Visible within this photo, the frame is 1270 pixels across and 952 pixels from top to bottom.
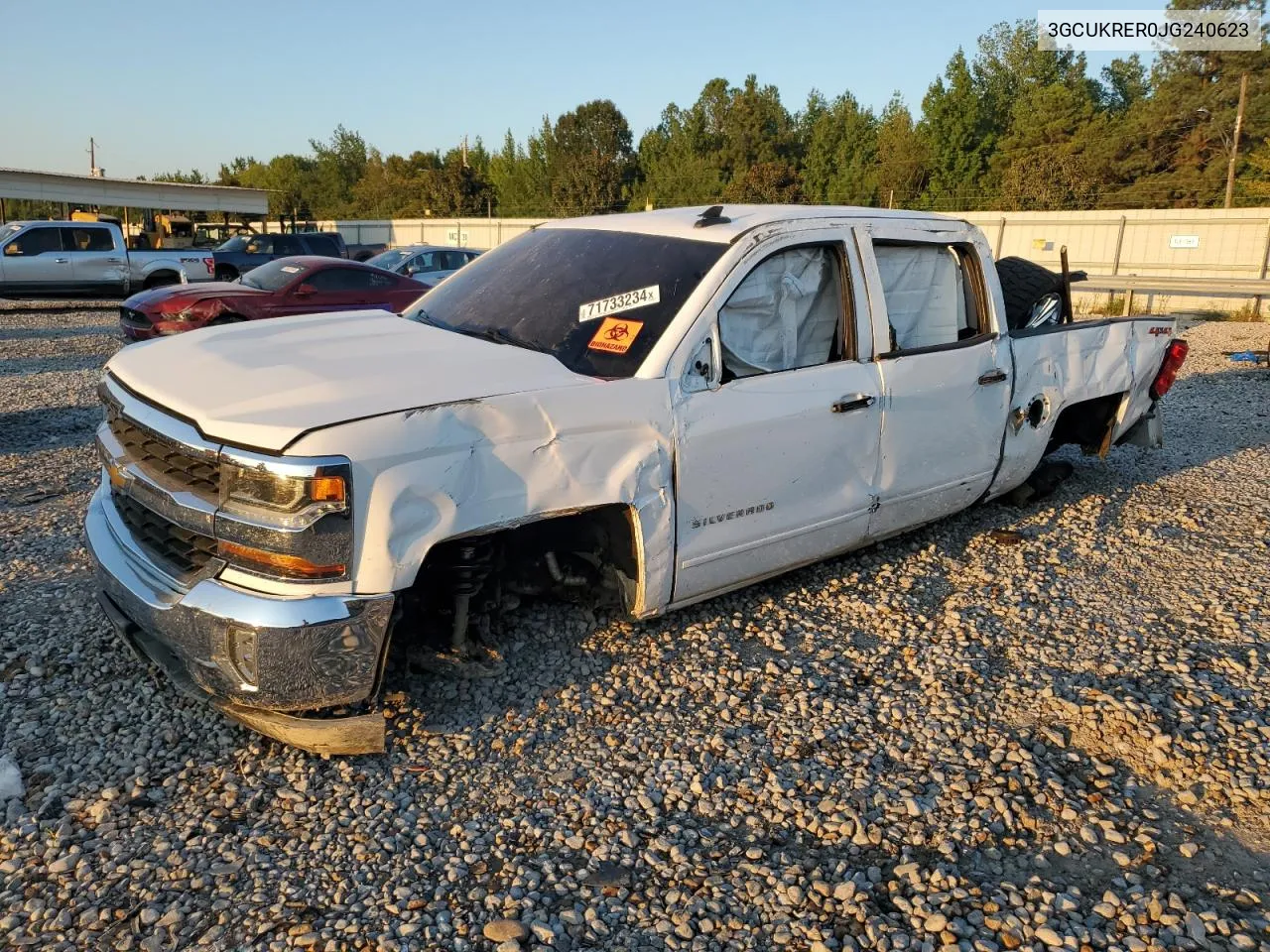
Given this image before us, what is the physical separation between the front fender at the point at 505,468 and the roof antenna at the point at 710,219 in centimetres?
101

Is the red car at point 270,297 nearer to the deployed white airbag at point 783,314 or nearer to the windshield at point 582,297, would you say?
the windshield at point 582,297

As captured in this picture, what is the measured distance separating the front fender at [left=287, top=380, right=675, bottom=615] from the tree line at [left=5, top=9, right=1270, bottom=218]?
40.1 m

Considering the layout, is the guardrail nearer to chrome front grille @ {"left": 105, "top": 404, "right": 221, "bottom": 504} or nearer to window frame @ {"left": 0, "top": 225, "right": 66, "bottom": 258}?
chrome front grille @ {"left": 105, "top": 404, "right": 221, "bottom": 504}

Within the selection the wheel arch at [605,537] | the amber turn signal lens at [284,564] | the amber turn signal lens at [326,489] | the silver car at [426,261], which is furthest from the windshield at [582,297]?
the silver car at [426,261]

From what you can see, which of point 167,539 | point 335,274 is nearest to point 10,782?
point 167,539

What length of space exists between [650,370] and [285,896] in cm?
203

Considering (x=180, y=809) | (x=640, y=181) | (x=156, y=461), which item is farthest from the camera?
(x=640, y=181)

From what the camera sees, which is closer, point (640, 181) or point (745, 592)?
point (745, 592)

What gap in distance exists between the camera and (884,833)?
2771 millimetres

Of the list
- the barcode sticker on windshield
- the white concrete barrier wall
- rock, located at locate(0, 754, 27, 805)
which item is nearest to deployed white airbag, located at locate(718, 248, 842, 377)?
the barcode sticker on windshield

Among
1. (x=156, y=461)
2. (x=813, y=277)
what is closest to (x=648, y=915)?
(x=156, y=461)

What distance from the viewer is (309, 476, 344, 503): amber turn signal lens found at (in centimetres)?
267

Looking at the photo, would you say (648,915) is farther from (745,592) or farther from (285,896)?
(745,592)

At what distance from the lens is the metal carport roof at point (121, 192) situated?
32406mm
